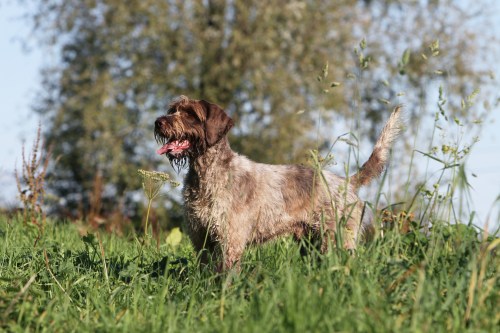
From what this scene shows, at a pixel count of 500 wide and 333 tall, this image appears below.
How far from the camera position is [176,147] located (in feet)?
23.3

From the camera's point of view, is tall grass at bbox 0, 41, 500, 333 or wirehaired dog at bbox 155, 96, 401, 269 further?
wirehaired dog at bbox 155, 96, 401, 269

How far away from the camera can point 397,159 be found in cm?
1925

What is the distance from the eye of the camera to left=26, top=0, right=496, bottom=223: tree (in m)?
18.5

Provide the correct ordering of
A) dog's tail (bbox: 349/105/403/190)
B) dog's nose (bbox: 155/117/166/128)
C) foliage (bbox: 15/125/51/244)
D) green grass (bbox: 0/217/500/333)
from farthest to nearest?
foliage (bbox: 15/125/51/244)
dog's tail (bbox: 349/105/403/190)
dog's nose (bbox: 155/117/166/128)
green grass (bbox: 0/217/500/333)

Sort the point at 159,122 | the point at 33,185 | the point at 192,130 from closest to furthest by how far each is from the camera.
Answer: the point at 159,122 → the point at 192,130 → the point at 33,185

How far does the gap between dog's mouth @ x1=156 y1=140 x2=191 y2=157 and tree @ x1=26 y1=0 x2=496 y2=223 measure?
1107 centimetres

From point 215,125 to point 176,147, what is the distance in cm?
45

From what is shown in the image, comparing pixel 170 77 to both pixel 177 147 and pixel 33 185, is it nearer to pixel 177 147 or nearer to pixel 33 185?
pixel 33 185

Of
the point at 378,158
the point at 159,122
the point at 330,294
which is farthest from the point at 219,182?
the point at 330,294

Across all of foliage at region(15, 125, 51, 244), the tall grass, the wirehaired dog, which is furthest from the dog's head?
foliage at region(15, 125, 51, 244)

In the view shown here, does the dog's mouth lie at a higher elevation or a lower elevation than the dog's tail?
lower

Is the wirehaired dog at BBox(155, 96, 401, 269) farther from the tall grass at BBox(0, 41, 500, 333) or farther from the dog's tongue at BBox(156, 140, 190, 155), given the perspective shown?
the tall grass at BBox(0, 41, 500, 333)

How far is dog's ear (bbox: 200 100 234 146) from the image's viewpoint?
280 inches

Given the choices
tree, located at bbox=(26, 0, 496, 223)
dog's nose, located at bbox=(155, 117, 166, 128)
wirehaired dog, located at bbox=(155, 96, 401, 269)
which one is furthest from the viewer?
tree, located at bbox=(26, 0, 496, 223)
